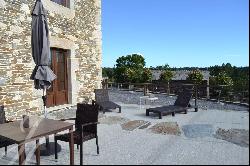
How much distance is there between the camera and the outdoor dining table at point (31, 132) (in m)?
3.67

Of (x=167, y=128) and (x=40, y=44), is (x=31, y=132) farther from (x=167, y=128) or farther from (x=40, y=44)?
(x=167, y=128)

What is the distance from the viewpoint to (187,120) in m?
7.41

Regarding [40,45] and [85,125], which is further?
[40,45]

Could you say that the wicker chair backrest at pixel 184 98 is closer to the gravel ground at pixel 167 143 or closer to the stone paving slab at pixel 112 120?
the gravel ground at pixel 167 143

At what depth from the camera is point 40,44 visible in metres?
5.10

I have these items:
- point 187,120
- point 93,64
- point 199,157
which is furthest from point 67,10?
point 199,157

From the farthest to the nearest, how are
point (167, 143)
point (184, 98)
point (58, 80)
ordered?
point (58, 80)
point (184, 98)
point (167, 143)

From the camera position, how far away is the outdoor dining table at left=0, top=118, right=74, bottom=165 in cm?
367

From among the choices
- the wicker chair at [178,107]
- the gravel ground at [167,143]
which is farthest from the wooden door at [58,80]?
the wicker chair at [178,107]

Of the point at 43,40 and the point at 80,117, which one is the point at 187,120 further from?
the point at 43,40

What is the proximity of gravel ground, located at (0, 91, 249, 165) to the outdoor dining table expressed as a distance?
47cm

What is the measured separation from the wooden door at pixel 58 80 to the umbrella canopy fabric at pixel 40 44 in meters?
4.18

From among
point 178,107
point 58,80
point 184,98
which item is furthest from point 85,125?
point 58,80

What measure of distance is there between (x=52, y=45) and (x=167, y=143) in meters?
5.43
